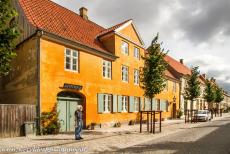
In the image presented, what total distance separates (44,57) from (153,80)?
803cm

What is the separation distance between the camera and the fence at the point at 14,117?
1595 cm

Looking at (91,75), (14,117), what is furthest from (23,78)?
(91,75)

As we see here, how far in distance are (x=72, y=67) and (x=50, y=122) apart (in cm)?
448

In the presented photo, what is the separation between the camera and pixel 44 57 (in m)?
18.5

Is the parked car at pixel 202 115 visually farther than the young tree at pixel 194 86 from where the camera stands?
Yes

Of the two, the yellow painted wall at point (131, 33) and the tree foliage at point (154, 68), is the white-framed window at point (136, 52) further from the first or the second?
the tree foliage at point (154, 68)

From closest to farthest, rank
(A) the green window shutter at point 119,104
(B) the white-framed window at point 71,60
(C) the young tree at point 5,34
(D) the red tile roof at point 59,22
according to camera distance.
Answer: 1. (C) the young tree at point 5,34
2. (D) the red tile roof at point 59,22
3. (B) the white-framed window at point 71,60
4. (A) the green window shutter at point 119,104

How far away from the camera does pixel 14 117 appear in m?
16.6

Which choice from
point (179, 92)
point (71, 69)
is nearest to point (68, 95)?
point (71, 69)

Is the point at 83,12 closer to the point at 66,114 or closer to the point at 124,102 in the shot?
the point at 124,102

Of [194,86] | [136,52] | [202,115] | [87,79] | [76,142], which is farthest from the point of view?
[202,115]

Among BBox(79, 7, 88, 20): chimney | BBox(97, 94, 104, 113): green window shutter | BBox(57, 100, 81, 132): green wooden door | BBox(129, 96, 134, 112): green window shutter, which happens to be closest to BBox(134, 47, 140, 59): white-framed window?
BBox(129, 96, 134, 112): green window shutter

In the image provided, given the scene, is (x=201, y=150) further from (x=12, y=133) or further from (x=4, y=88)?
(x=4, y=88)

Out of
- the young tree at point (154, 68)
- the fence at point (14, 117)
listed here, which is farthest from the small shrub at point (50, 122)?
the young tree at point (154, 68)
